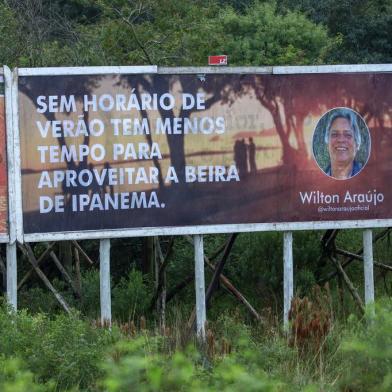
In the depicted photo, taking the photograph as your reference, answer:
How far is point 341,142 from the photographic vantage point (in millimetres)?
10367

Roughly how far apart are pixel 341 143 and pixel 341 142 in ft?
0.03

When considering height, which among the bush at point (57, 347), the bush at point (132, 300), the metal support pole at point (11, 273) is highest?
the metal support pole at point (11, 273)

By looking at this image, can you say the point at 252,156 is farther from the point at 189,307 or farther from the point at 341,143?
the point at 189,307

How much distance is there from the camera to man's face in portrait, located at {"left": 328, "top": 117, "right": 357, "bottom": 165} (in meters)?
10.3

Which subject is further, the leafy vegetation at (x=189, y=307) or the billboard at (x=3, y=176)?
the billboard at (x=3, y=176)

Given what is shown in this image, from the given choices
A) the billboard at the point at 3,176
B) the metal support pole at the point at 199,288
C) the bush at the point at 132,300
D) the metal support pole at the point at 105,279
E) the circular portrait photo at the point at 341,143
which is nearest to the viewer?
the billboard at the point at 3,176

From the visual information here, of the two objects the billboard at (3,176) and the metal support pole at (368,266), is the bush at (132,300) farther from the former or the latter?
the metal support pole at (368,266)

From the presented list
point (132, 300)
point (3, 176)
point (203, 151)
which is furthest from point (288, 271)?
point (3, 176)

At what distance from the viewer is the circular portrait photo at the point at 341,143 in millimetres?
10312

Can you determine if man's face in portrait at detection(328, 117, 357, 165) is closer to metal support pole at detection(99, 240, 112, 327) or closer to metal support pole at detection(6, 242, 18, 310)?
metal support pole at detection(99, 240, 112, 327)

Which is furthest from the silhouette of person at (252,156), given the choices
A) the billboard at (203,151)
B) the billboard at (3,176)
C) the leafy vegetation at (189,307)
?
the billboard at (3,176)

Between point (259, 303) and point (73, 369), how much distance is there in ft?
19.8

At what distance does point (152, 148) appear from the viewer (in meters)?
9.88

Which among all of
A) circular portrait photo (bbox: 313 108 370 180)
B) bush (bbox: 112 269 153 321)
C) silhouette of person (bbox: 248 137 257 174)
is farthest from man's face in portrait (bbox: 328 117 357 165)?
bush (bbox: 112 269 153 321)
